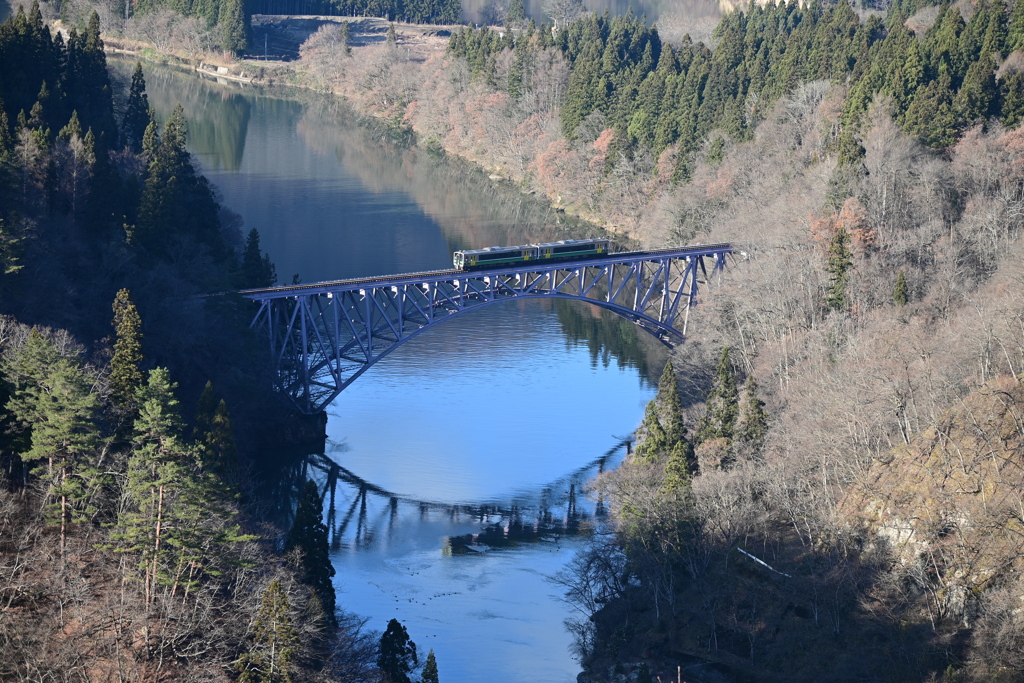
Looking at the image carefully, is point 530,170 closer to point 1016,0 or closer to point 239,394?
point 1016,0

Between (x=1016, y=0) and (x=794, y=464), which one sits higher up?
(x=1016, y=0)

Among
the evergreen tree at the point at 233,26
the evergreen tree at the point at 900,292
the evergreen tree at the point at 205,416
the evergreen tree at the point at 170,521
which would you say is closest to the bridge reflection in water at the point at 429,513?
the evergreen tree at the point at 205,416

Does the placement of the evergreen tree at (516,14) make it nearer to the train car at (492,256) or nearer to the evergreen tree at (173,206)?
the evergreen tree at (173,206)

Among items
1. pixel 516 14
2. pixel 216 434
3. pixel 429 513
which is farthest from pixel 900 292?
pixel 516 14

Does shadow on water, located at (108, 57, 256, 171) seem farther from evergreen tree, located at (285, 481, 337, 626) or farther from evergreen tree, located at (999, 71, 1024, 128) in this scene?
evergreen tree, located at (285, 481, 337, 626)

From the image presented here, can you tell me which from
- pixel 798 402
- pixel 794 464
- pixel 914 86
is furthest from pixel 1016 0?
pixel 794 464

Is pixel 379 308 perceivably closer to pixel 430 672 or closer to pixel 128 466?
pixel 128 466
